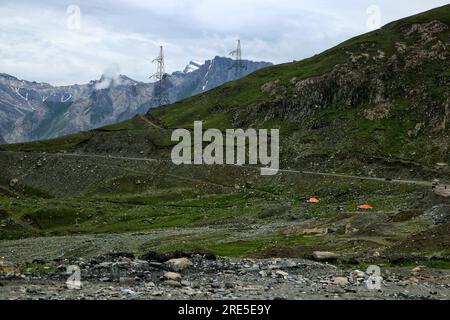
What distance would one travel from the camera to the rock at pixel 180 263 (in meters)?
39.8

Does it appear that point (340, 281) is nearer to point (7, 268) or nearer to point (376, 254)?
Answer: point (376, 254)

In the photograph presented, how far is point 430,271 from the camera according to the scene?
42250mm

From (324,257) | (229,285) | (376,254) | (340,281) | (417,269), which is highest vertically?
(229,285)

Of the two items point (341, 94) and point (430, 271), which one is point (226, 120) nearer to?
point (341, 94)

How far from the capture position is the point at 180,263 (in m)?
41.2

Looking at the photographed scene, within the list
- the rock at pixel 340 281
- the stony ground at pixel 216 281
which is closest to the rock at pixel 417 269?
the stony ground at pixel 216 281

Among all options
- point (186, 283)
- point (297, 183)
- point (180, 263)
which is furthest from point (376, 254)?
point (297, 183)

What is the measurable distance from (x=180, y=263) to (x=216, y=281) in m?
6.01

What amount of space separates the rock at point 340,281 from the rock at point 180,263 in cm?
1114

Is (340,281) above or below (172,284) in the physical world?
below

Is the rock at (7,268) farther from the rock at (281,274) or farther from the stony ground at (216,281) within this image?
the rock at (281,274)

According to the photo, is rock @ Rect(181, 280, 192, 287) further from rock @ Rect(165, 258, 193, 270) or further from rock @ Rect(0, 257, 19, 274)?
rock @ Rect(0, 257, 19, 274)

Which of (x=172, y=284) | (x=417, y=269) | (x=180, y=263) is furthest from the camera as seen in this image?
(x=417, y=269)
